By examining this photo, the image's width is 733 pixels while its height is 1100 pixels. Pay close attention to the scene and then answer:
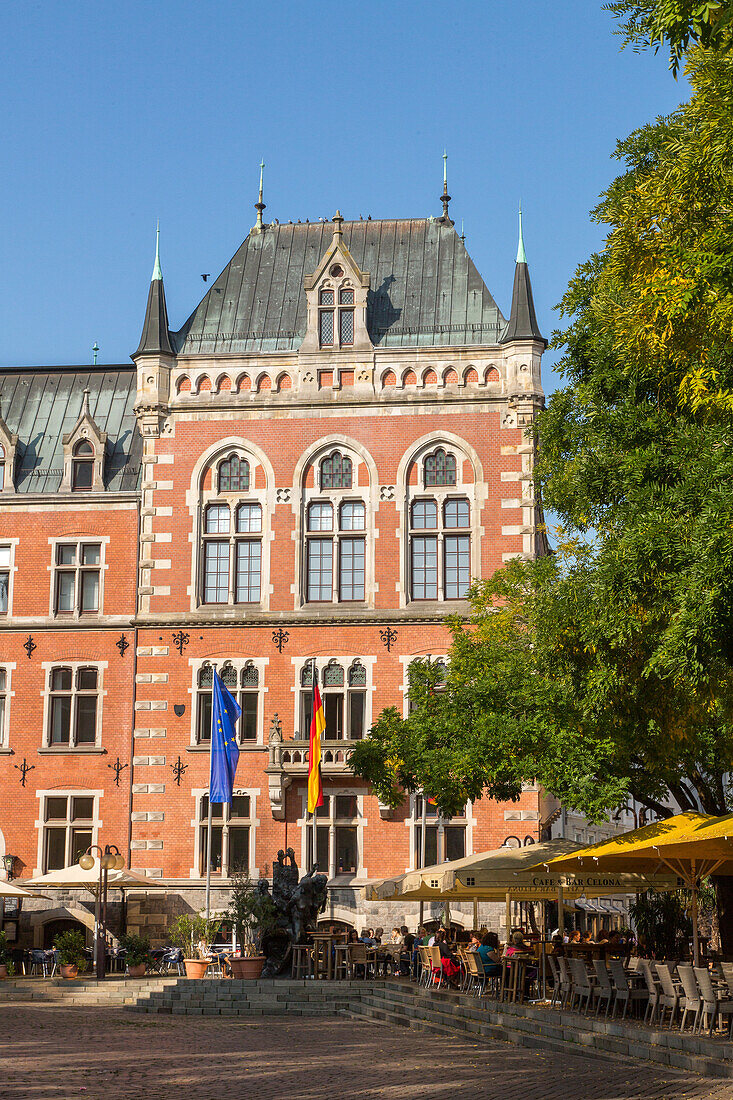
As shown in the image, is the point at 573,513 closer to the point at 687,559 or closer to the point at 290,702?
the point at 687,559

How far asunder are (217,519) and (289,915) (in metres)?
12.8

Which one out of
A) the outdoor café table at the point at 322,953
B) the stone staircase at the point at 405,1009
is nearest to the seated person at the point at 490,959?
the stone staircase at the point at 405,1009

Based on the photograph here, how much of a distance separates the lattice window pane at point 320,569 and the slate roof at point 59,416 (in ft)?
18.8

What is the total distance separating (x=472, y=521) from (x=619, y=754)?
609 inches

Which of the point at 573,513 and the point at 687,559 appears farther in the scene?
the point at 573,513

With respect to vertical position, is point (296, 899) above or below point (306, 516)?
below

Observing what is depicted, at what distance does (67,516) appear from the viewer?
128ft

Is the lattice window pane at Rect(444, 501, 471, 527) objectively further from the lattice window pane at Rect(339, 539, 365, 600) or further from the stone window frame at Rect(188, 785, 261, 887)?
the stone window frame at Rect(188, 785, 261, 887)

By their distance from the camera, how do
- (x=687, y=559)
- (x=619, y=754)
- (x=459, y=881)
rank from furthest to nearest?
(x=459, y=881) → (x=619, y=754) → (x=687, y=559)

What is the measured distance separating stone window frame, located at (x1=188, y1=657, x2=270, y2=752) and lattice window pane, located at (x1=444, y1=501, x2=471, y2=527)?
20.5 ft

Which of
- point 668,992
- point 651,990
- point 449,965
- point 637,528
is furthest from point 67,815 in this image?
point 637,528

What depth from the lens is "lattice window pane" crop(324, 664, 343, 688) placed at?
36.8 metres

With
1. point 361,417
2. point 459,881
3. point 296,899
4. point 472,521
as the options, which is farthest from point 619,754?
point 361,417

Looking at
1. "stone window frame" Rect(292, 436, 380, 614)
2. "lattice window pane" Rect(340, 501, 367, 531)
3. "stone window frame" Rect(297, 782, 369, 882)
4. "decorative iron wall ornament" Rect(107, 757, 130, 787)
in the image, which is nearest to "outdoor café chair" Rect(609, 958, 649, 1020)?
"stone window frame" Rect(297, 782, 369, 882)
